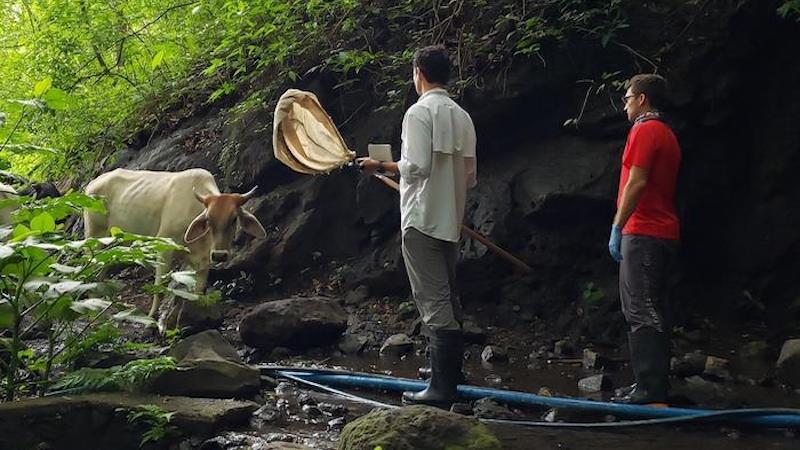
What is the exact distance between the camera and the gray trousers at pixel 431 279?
220 inches

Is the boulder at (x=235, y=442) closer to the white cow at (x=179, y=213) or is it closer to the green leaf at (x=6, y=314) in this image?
the green leaf at (x=6, y=314)

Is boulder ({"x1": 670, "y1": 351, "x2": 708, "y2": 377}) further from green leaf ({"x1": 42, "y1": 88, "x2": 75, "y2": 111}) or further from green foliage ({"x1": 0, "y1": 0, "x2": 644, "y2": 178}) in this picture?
green leaf ({"x1": 42, "y1": 88, "x2": 75, "y2": 111})

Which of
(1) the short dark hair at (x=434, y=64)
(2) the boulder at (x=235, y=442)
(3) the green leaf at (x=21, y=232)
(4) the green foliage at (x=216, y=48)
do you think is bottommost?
(2) the boulder at (x=235, y=442)

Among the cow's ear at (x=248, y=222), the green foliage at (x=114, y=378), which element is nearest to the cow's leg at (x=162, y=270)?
the cow's ear at (x=248, y=222)

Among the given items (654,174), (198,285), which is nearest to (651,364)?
(654,174)

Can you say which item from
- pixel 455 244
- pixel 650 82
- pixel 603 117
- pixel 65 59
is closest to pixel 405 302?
pixel 603 117

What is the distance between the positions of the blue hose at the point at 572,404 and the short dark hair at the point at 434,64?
2139 millimetres

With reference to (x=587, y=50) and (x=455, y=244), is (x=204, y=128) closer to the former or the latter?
(x=587, y=50)

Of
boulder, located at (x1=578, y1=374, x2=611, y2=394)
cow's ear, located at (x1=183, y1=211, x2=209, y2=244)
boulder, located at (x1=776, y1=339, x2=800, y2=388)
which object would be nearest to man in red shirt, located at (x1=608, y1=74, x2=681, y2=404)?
boulder, located at (x1=578, y1=374, x2=611, y2=394)

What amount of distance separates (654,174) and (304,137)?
3.39m

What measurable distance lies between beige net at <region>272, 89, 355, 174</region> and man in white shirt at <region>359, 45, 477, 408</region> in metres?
1.83

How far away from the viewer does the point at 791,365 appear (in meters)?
6.48

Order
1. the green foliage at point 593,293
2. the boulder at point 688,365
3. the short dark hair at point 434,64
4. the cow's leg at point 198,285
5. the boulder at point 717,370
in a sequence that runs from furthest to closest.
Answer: the green foliage at point 593,293 → the cow's leg at point 198,285 → the boulder at point 688,365 → the boulder at point 717,370 → the short dark hair at point 434,64

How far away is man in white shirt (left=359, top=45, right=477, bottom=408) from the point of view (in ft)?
18.1
